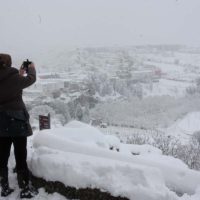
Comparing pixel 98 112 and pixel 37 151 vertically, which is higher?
pixel 37 151

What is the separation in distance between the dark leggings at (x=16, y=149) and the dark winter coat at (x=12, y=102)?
0.10 metres

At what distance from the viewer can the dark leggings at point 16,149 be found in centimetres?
353

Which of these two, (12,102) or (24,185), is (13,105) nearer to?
(12,102)

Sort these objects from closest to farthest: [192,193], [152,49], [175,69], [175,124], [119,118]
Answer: [192,193], [175,124], [119,118], [175,69], [152,49]

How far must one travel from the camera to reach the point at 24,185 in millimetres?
3660

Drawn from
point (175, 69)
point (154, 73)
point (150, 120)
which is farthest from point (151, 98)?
point (175, 69)

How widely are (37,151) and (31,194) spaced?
51cm

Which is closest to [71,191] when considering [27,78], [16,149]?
[16,149]

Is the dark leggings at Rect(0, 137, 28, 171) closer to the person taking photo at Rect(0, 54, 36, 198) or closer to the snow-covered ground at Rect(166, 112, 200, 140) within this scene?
the person taking photo at Rect(0, 54, 36, 198)

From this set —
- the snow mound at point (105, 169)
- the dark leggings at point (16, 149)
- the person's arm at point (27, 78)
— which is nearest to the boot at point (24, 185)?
the dark leggings at point (16, 149)

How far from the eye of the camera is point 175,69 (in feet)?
292

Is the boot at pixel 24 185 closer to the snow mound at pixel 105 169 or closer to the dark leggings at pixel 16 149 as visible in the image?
the dark leggings at pixel 16 149

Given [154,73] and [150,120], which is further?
[154,73]

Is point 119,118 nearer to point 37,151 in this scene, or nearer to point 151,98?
point 151,98
